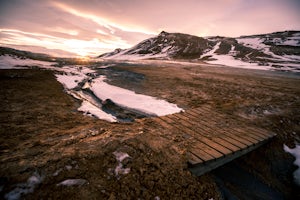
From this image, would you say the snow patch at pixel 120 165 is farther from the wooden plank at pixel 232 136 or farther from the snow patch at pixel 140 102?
the snow patch at pixel 140 102

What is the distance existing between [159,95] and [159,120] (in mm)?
3058

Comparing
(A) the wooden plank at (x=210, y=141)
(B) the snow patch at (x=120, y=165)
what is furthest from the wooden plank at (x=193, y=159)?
(B) the snow patch at (x=120, y=165)

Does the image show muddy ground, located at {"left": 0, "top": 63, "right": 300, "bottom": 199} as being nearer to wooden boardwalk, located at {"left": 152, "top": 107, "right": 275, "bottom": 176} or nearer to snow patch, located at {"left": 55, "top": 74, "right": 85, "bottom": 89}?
wooden boardwalk, located at {"left": 152, "top": 107, "right": 275, "bottom": 176}

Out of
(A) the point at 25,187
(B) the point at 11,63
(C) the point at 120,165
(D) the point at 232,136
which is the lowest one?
(D) the point at 232,136

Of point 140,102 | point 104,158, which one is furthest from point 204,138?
point 140,102

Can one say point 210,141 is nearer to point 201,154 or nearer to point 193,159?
point 201,154

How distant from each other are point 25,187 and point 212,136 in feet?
10.6

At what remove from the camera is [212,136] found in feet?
12.3

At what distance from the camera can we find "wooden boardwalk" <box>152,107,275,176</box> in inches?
117

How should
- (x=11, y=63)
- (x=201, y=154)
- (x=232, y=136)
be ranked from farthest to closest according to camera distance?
(x=11, y=63) < (x=232, y=136) < (x=201, y=154)

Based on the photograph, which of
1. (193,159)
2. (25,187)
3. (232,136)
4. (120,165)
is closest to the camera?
(25,187)

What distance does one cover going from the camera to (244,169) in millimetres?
3605

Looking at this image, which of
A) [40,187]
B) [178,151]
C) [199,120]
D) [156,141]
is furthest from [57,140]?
[199,120]

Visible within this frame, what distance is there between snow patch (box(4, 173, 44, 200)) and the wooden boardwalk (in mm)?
2059
